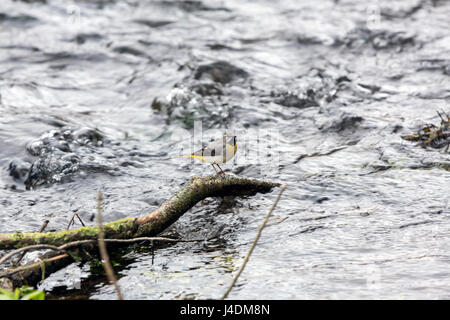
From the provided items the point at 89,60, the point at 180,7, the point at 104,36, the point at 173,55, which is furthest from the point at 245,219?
the point at 180,7

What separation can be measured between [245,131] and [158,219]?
3509 mm

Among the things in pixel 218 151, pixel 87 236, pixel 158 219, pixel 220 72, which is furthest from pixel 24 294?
pixel 220 72

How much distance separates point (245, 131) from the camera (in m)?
7.50

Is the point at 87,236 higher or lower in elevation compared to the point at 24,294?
higher

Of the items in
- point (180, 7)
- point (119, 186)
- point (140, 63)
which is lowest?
point (119, 186)

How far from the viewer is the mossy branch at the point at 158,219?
3797 mm

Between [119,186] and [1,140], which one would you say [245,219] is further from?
[1,140]

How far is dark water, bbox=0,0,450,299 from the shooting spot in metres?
4.05

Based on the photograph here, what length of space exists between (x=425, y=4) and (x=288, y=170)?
8.38 m

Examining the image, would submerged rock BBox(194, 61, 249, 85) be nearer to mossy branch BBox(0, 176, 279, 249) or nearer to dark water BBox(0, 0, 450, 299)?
dark water BBox(0, 0, 450, 299)

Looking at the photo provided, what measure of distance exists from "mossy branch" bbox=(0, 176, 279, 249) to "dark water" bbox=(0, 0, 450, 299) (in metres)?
0.25

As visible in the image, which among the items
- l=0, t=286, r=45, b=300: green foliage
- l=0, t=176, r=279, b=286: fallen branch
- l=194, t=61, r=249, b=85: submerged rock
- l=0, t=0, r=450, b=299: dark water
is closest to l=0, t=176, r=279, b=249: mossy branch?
l=0, t=176, r=279, b=286: fallen branch

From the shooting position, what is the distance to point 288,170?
6.19 m

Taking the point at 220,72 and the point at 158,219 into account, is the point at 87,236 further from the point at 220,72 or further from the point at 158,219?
the point at 220,72
